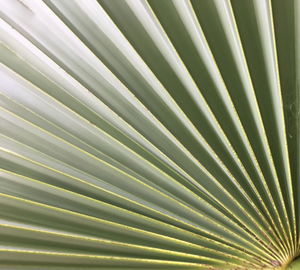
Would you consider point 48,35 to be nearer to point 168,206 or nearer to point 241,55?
point 241,55

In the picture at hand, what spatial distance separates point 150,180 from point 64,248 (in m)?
0.39

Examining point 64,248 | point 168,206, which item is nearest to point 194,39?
point 168,206

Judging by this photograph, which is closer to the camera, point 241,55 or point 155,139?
point 241,55

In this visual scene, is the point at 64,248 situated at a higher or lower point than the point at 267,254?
lower

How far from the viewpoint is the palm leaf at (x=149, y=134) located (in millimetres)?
899

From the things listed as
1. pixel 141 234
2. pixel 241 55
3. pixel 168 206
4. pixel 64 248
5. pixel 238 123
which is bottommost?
pixel 64 248

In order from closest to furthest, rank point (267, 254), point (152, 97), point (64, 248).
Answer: point (152, 97) → point (267, 254) → point (64, 248)

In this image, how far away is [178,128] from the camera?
1.08 metres

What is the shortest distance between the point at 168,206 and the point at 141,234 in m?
0.14

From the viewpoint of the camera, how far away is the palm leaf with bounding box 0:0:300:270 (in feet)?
2.95

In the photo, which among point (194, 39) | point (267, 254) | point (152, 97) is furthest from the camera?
point (267, 254)

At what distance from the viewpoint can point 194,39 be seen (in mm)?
917

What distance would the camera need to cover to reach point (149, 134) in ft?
3.62

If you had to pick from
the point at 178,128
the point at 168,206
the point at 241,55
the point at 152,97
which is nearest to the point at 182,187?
the point at 168,206
